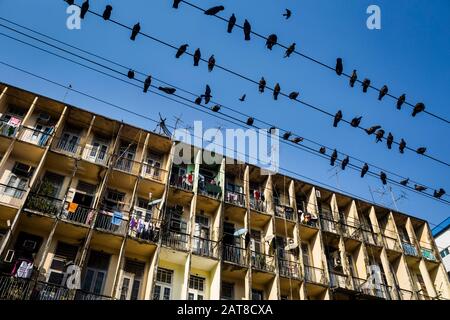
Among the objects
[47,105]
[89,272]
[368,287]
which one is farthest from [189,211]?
[368,287]

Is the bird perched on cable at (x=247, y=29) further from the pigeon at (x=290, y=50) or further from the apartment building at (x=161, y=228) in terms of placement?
the apartment building at (x=161, y=228)

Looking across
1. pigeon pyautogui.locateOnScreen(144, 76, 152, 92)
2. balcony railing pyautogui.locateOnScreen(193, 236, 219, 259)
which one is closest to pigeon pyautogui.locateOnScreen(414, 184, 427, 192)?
balcony railing pyautogui.locateOnScreen(193, 236, 219, 259)

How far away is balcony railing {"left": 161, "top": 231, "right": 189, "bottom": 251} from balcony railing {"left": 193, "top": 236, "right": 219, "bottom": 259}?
1.38ft

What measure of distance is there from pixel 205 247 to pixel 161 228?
2176 mm

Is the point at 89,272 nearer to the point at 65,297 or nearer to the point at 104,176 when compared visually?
the point at 65,297

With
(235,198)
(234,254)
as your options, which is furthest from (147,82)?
(235,198)

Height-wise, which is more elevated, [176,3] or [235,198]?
[235,198]

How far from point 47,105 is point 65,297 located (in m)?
9.39

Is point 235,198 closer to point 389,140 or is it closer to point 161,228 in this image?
point 161,228

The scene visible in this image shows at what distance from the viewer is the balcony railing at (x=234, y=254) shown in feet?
55.1

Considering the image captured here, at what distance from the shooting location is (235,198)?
1964 cm

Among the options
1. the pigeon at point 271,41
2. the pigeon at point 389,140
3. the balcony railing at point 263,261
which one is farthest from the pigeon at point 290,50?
the balcony railing at point 263,261

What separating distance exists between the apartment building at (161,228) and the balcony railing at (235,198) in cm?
7

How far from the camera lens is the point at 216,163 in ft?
68.0
